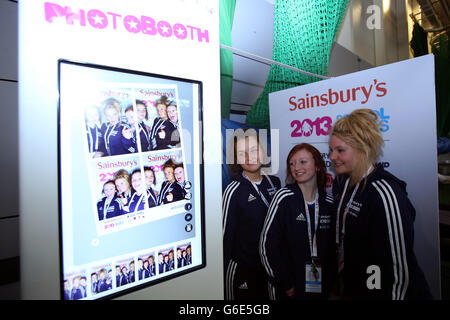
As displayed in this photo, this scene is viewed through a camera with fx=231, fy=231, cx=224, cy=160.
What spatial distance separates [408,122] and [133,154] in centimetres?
124

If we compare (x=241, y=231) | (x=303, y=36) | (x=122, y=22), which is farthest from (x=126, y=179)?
(x=303, y=36)

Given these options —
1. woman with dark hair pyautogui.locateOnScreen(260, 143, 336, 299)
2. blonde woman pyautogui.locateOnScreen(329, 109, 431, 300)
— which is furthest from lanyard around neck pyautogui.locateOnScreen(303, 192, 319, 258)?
blonde woman pyautogui.locateOnScreen(329, 109, 431, 300)

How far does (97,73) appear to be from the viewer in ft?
2.20

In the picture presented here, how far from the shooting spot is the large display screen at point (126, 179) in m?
0.64

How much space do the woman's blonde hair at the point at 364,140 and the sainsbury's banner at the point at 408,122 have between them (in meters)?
0.04

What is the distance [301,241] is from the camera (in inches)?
48.4

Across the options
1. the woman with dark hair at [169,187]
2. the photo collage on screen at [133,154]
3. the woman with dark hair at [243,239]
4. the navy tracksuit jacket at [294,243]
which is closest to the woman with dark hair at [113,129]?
the photo collage on screen at [133,154]

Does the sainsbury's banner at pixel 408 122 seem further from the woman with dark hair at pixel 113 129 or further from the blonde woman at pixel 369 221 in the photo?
the woman with dark hair at pixel 113 129

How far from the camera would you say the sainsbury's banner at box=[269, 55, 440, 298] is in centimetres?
105

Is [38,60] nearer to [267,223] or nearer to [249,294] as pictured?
[267,223]

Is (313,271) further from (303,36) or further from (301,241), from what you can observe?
(303,36)

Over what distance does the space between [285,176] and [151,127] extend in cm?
98

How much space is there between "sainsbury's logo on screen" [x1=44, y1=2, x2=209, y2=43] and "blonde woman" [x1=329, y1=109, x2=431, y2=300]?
2.87ft

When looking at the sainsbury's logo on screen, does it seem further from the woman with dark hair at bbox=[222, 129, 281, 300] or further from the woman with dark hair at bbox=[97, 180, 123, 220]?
the woman with dark hair at bbox=[222, 129, 281, 300]
